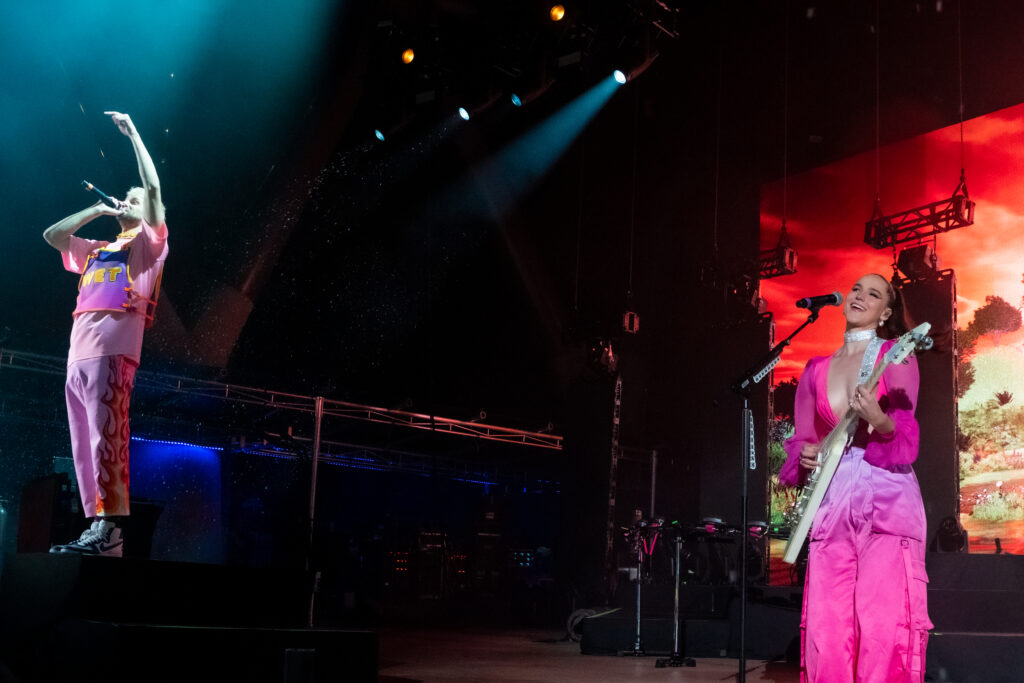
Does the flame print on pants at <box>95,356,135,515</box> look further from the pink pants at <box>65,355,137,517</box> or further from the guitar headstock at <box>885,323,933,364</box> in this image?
the guitar headstock at <box>885,323,933,364</box>

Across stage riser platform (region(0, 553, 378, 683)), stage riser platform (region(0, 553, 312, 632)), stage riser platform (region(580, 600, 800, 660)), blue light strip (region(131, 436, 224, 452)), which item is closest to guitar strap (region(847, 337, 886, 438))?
stage riser platform (region(0, 553, 378, 683))

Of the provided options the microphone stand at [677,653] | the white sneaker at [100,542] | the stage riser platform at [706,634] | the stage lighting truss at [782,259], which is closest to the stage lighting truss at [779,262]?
the stage lighting truss at [782,259]

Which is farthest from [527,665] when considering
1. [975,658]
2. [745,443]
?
[745,443]

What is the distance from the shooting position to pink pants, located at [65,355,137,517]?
3572 millimetres

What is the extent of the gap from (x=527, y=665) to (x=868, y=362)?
4653 mm

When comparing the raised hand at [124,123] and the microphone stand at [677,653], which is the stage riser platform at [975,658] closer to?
the microphone stand at [677,653]

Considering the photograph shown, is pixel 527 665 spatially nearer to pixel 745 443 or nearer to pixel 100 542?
pixel 745 443

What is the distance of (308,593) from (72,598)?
3.53 feet

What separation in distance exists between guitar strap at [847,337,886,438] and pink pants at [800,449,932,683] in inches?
4.0

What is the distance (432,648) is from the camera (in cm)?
821

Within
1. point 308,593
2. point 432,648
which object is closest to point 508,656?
point 432,648

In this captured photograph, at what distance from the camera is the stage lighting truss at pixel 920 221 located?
10.1m

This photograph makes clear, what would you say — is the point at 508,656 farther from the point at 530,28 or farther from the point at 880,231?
the point at 880,231

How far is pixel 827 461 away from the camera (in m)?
2.78
